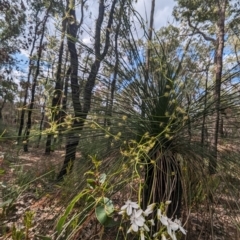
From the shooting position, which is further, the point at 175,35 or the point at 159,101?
the point at 175,35

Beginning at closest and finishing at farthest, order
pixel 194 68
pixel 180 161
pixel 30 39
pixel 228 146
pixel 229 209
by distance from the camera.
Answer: pixel 229 209 < pixel 180 161 < pixel 228 146 < pixel 194 68 < pixel 30 39

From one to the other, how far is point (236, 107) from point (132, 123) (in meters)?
0.44

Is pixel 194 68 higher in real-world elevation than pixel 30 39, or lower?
lower

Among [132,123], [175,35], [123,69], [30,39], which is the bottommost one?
[132,123]

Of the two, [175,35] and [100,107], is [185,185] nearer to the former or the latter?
[100,107]

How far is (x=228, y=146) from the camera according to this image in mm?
1008

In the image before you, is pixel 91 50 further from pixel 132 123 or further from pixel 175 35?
pixel 175 35

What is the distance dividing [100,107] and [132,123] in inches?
8.0

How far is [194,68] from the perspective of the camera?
1301 mm

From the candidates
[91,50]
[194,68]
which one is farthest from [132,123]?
[194,68]

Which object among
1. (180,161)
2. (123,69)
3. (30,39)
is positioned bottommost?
(180,161)

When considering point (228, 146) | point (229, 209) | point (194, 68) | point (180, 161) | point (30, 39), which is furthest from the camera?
point (30, 39)

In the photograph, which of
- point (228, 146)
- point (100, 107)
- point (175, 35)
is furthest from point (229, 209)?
point (175, 35)

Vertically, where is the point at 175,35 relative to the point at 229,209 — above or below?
above
